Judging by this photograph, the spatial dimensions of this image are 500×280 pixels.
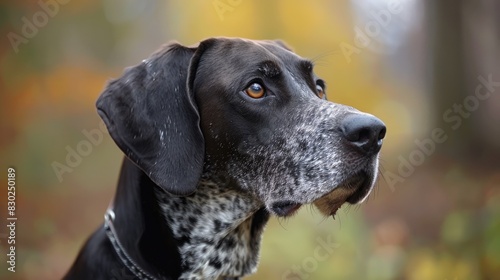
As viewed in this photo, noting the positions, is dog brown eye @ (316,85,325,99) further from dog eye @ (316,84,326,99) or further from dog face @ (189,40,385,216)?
dog face @ (189,40,385,216)

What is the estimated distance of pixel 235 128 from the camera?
2.98 meters

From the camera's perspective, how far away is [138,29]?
9.22 meters

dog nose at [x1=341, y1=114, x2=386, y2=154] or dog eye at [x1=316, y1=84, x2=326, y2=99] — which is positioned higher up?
dog nose at [x1=341, y1=114, x2=386, y2=154]

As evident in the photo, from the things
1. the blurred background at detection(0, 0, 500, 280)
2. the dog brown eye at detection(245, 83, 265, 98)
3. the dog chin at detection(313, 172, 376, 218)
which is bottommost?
the blurred background at detection(0, 0, 500, 280)

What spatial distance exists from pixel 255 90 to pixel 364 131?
0.60 meters

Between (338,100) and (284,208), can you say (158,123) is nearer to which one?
(284,208)

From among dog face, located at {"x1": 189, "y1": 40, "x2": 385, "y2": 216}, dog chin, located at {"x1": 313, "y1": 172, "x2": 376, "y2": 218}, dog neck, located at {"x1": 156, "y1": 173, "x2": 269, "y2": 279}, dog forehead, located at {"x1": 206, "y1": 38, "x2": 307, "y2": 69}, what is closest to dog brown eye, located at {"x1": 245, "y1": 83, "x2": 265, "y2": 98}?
dog face, located at {"x1": 189, "y1": 40, "x2": 385, "y2": 216}

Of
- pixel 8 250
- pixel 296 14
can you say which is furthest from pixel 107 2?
pixel 8 250

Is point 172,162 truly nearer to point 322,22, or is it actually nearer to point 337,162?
point 337,162

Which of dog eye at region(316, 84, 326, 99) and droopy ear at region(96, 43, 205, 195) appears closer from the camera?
droopy ear at region(96, 43, 205, 195)

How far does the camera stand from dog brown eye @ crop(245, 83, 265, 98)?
9.84ft

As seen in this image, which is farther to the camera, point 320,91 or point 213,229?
point 320,91

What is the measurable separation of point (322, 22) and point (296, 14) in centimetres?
39

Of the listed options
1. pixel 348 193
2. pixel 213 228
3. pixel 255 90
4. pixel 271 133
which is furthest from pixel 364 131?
pixel 213 228
